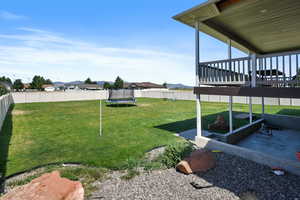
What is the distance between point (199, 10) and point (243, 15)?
109 cm

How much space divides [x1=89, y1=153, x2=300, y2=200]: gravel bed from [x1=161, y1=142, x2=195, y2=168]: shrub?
0.78ft

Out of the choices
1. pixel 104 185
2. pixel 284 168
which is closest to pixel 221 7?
pixel 284 168

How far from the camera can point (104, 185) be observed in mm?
2707

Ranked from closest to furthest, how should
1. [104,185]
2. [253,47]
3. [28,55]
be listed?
[104,185]
[253,47]
[28,55]

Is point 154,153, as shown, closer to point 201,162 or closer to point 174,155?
point 174,155

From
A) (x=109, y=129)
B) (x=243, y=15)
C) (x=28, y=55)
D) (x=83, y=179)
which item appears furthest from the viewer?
(x=28, y=55)

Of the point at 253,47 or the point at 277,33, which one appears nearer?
the point at 277,33

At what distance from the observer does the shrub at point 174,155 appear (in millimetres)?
3468

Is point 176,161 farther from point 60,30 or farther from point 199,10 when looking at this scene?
point 60,30

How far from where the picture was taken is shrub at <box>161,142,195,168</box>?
3468mm

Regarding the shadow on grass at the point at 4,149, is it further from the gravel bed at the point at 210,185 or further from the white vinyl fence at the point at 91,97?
the white vinyl fence at the point at 91,97

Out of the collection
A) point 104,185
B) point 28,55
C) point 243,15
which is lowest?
point 104,185

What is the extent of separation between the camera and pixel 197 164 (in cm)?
316

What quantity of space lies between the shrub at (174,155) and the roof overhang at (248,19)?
338cm
